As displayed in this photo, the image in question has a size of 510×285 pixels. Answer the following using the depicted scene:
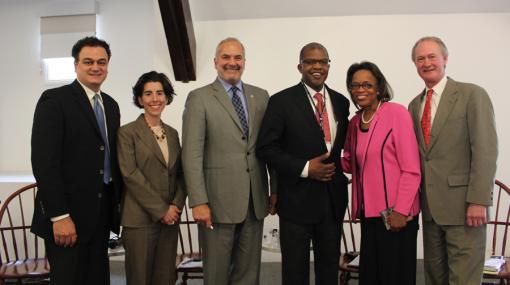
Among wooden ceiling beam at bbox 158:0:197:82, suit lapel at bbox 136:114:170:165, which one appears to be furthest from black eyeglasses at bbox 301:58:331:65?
wooden ceiling beam at bbox 158:0:197:82

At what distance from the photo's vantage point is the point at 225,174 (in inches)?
86.0

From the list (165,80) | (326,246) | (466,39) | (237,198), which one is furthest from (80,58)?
(466,39)

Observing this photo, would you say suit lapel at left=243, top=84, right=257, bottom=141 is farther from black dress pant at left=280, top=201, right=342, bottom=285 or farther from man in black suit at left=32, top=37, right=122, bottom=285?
man in black suit at left=32, top=37, right=122, bottom=285

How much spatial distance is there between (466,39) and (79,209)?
11.3 ft

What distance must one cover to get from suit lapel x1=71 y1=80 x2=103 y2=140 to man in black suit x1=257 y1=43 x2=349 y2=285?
2.69 ft

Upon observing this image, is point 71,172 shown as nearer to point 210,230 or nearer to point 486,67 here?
point 210,230

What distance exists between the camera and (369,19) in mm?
3779

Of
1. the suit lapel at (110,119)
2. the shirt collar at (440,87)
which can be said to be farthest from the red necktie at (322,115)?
the suit lapel at (110,119)

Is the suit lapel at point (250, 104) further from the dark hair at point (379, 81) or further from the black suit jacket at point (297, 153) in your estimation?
the dark hair at point (379, 81)

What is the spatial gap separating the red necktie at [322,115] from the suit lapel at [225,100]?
1.36ft

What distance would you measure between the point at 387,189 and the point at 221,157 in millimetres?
846

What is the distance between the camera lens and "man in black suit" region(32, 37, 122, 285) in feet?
6.10

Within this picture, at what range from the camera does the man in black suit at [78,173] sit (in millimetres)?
1860

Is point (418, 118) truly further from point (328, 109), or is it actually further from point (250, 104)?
point (250, 104)
